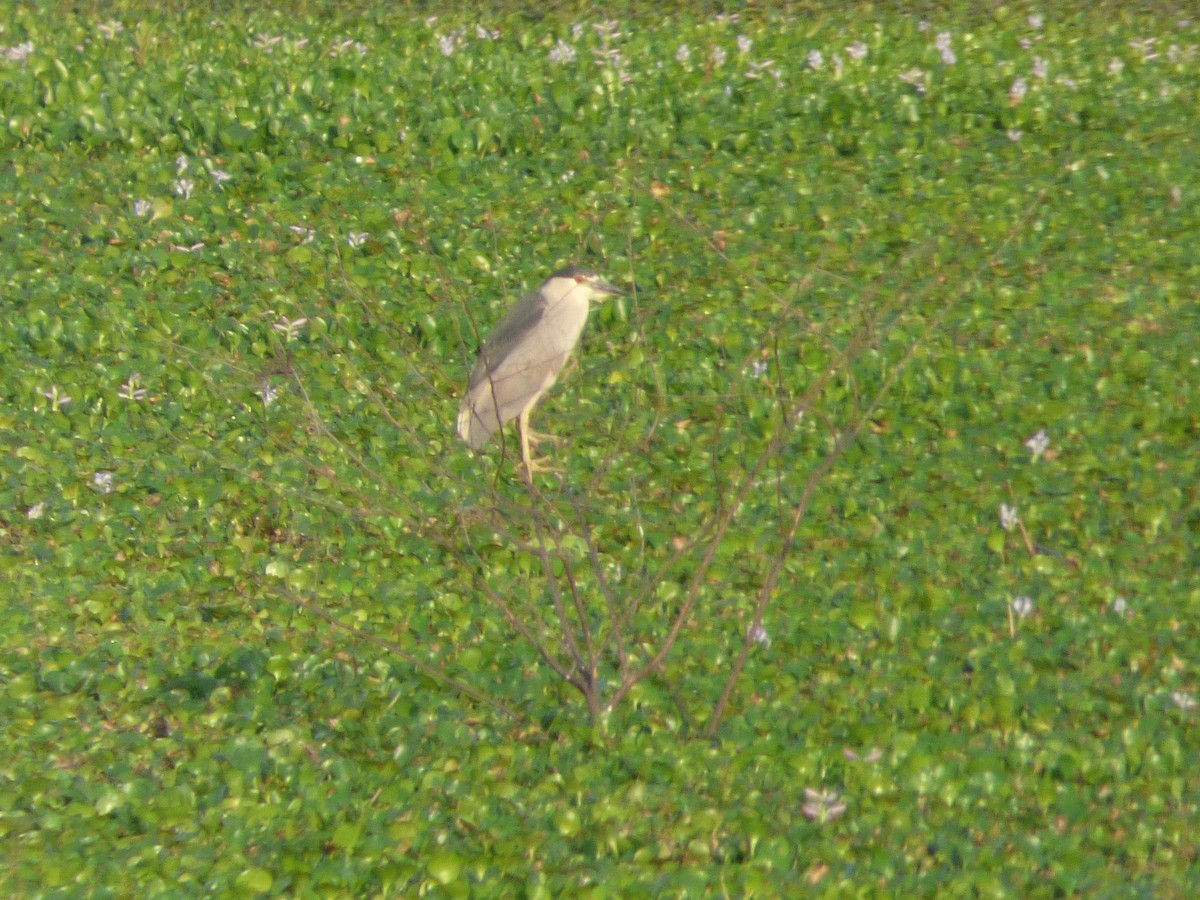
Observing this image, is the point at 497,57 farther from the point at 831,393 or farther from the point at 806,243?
the point at 831,393

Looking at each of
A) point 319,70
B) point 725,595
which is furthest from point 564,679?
point 319,70

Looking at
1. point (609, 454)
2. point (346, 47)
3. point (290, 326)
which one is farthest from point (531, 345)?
point (346, 47)

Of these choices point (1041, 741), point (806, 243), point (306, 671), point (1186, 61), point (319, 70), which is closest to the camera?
point (1041, 741)

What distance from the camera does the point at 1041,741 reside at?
491 cm

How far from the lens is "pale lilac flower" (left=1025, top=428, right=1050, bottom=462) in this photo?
6352 millimetres

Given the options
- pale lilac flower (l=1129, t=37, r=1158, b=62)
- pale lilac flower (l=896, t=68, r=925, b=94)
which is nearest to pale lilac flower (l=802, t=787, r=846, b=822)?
pale lilac flower (l=896, t=68, r=925, b=94)

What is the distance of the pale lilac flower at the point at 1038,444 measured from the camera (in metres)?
6.35

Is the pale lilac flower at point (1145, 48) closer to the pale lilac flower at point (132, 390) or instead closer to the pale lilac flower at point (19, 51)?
the pale lilac flower at point (132, 390)

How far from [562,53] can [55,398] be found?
405 cm

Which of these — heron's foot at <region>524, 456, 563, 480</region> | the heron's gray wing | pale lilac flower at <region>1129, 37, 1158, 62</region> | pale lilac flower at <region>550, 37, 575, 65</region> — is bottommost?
pale lilac flower at <region>1129, 37, 1158, 62</region>

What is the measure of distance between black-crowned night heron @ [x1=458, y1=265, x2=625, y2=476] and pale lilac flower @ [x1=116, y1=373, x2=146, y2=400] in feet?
5.11

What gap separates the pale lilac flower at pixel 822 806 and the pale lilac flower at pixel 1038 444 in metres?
2.23

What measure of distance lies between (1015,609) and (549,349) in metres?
1.89

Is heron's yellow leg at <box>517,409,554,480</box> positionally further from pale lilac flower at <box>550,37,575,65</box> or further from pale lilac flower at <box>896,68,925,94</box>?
pale lilac flower at <box>896,68,925,94</box>
